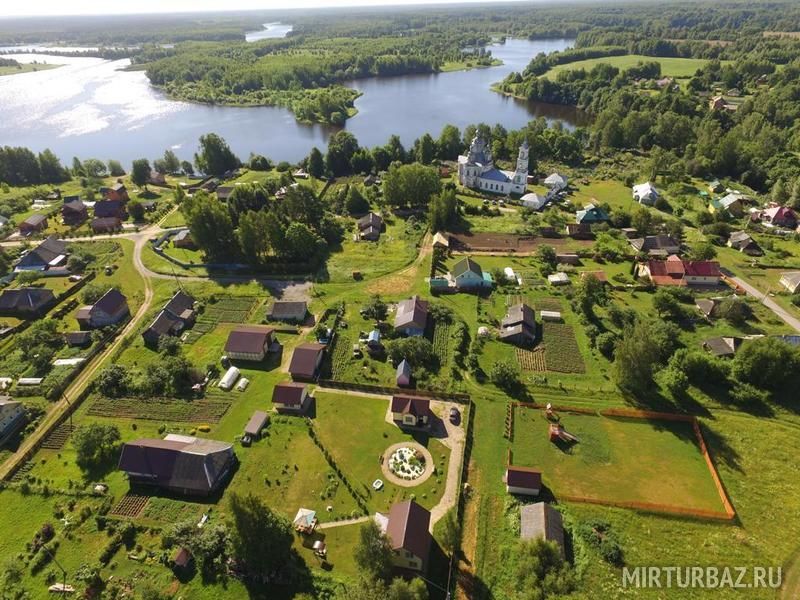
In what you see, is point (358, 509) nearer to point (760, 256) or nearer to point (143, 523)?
point (143, 523)

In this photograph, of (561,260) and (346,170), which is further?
(346,170)

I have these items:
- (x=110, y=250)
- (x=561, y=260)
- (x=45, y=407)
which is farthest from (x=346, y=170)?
(x=45, y=407)

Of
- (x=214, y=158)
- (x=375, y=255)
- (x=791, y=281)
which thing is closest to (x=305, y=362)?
(x=375, y=255)

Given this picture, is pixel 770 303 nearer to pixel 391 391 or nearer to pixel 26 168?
pixel 391 391

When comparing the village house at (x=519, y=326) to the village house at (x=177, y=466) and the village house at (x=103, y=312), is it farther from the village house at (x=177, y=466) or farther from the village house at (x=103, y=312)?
the village house at (x=103, y=312)

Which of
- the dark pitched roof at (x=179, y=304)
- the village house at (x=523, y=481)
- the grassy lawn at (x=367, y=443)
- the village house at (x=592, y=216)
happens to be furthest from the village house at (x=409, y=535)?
the village house at (x=592, y=216)

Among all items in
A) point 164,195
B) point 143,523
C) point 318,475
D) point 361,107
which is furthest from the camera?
point 361,107
